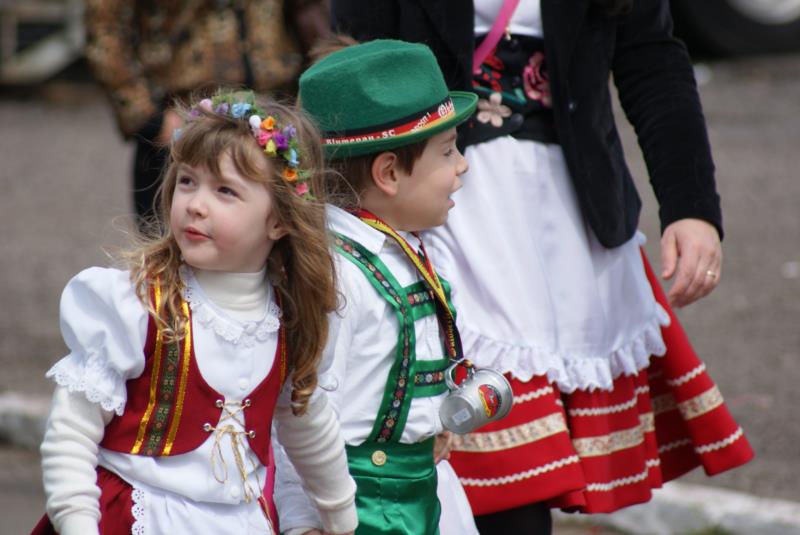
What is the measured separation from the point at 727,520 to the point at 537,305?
4.62ft

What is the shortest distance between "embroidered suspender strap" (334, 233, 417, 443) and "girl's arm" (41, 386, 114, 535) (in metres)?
0.53

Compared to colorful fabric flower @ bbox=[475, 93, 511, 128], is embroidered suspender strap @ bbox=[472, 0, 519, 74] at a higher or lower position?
higher

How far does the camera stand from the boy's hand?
2658mm

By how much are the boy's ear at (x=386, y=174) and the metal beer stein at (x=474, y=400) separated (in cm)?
34

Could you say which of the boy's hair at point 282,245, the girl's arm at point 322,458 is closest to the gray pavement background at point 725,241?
the boy's hair at point 282,245

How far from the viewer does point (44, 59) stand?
1053 cm

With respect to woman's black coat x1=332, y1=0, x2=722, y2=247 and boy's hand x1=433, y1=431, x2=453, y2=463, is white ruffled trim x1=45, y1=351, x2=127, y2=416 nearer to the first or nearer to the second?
boy's hand x1=433, y1=431, x2=453, y2=463

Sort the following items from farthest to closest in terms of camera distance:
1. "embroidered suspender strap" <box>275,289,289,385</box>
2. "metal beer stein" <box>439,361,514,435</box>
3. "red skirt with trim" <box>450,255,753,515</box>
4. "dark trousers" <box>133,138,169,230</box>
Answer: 1. "dark trousers" <box>133,138,169,230</box>
2. "red skirt with trim" <box>450,255,753,515</box>
3. "metal beer stein" <box>439,361,514,435</box>
4. "embroidered suspender strap" <box>275,289,289,385</box>

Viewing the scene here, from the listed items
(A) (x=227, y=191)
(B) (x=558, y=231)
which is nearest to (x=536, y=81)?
(B) (x=558, y=231)

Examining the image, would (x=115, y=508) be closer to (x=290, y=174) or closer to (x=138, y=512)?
(x=138, y=512)

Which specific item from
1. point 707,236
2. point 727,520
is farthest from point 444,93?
point 727,520

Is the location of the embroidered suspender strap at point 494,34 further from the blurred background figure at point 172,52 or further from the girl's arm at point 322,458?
the blurred background figure at point 172,52

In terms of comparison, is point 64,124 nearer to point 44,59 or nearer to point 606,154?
point 44,59

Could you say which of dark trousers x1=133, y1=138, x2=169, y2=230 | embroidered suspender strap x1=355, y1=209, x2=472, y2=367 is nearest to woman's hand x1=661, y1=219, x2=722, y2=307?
embroidered suspender strap x1=355, y1=209, x2=472, y2=367
